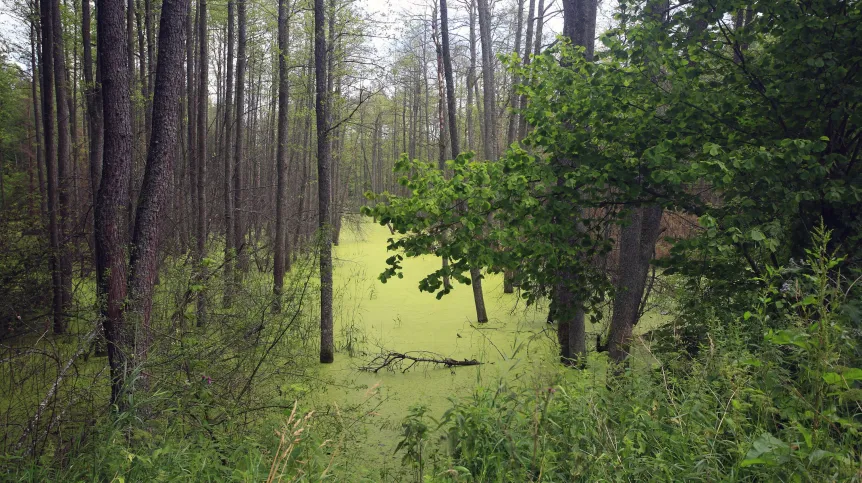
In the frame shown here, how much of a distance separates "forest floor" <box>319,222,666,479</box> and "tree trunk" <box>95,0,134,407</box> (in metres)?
2.28

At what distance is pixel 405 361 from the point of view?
7.57 m

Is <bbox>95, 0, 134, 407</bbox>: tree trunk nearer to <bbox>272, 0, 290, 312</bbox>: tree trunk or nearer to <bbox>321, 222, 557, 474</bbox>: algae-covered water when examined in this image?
<bbox>321, 222, 557, 474</bbox>: algae-covered water

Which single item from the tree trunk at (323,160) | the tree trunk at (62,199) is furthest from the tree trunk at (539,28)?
the tree trunk at (62,199)

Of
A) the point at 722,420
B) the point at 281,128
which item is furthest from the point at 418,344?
the point at 722,420

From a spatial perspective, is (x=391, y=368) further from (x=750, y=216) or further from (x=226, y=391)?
(x=750, y=216)

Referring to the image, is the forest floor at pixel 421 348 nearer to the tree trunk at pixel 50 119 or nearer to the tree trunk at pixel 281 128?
the tree trunk at pixel 281 128

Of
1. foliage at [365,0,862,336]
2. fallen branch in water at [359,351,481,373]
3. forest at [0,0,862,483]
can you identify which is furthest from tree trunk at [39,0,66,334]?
foliage at [365,0,862,336]

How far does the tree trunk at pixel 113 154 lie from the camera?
4309 mm

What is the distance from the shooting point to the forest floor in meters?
4.88

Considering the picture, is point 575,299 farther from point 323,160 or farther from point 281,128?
point 281,128

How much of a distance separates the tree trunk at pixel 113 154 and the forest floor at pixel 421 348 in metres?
2.28

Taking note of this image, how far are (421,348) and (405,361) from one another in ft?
1.45

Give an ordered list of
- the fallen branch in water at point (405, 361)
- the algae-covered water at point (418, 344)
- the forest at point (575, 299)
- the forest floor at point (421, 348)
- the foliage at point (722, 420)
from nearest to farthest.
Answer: the foliage at point (722, 420) < the forest at point (575, 299) < the forest floor at point (421, 348) < the algae-covered water at point (418, 344) < the fallen branch in water at point (405, 361)

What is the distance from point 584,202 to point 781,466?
2.76 meters
